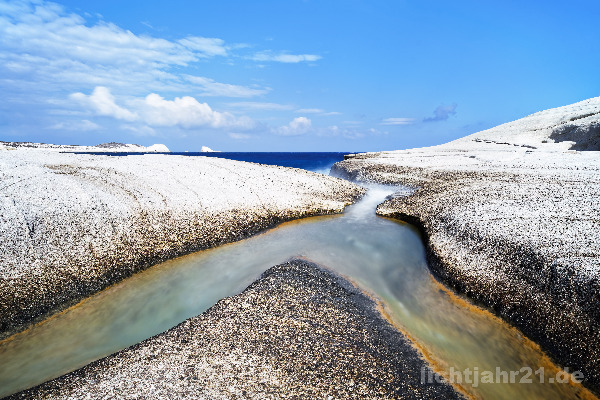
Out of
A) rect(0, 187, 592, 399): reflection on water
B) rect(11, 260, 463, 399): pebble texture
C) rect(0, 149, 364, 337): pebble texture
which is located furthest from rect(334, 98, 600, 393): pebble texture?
rect(0, 149, 364, 337): pebble texture

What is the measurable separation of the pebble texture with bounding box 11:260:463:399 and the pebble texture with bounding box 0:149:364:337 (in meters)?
3.55

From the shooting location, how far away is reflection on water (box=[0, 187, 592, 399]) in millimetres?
5727

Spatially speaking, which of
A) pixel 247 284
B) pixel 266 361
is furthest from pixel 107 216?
pixel 266 361

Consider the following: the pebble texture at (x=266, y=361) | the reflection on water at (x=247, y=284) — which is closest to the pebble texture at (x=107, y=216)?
the reflection on water at (x=247, y=284)

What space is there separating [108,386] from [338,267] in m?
6.46

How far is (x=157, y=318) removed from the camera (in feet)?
23.7

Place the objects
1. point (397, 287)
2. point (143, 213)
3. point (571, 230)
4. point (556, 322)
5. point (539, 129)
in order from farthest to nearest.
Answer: point (539, 129), point (143, 213), point (397, 287), point (571, 230), point (556, 322)

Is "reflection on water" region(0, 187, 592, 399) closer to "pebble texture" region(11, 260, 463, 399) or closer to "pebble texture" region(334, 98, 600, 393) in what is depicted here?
"pebble texture" region(334, 98, 600, 393)

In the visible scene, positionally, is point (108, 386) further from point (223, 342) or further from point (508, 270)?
point (508, 270)

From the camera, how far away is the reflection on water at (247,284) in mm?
Result: 5727

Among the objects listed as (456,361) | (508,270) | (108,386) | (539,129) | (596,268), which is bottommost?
(456,361)

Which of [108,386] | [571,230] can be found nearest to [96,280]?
[108,386]

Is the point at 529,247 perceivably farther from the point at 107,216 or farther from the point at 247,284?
the point at 107,216

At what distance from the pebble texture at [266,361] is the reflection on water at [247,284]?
998 mm
